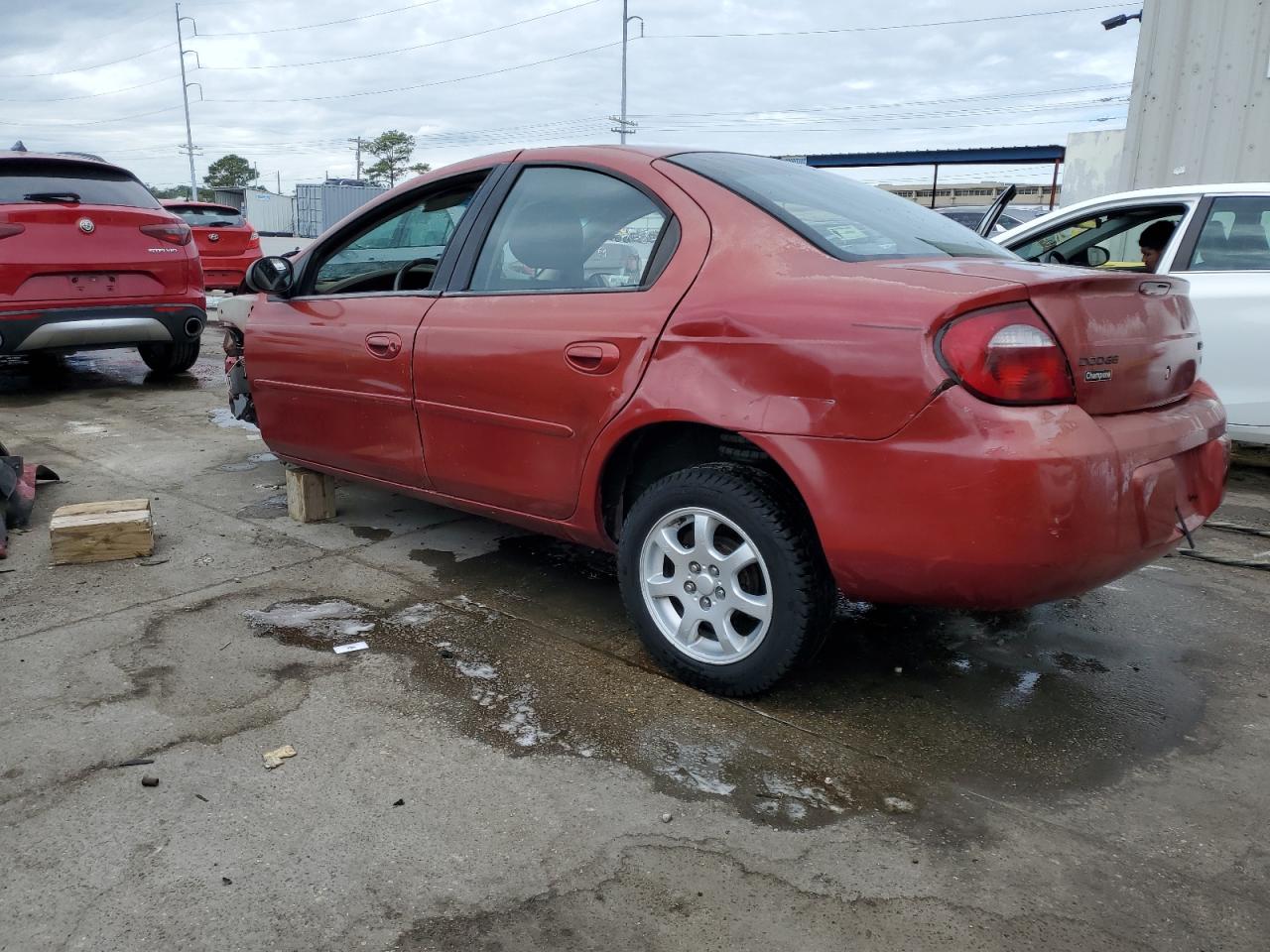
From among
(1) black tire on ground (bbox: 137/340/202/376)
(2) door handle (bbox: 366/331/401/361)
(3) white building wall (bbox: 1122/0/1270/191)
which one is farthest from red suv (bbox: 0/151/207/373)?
(3) white building wall (bbox: 1122/0/1270/191)

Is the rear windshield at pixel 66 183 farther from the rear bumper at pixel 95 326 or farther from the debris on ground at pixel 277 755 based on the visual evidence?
the debris on ground at pixel 277 755

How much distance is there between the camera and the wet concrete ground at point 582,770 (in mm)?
2039

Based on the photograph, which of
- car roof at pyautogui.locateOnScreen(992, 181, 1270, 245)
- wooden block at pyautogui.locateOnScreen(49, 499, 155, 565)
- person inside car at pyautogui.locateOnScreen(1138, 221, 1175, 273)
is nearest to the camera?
wooden block at pyautogui.locateOnScreen(49, 499, 155, 565)

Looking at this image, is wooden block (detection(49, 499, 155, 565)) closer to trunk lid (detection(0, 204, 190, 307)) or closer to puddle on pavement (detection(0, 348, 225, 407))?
trunk lid (detection(0, 204, 190, 307))

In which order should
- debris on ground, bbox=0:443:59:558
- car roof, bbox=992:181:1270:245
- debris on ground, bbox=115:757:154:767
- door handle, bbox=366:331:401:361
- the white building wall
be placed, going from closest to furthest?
debris on ground, bbox=115:757:154:767 → door handle, bbox=366:331:401:361 → debris on ground, bbox=0:443:59:558 → car roof, bbox=992:181:1270:245 → the white building wall

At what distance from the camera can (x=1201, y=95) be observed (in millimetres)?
8344

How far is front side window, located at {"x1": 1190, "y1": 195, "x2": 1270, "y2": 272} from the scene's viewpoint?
17.1 feet

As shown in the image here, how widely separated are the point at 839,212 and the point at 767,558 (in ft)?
3.78

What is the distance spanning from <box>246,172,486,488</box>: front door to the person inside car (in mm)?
3935

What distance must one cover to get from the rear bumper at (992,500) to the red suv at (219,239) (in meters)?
14.0

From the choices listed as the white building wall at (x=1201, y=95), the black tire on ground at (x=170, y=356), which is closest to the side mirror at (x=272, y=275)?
the black tire on ground at (x=170, y=356)

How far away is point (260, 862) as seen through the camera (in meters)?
2.18

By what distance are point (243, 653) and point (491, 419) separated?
1113 millimetres

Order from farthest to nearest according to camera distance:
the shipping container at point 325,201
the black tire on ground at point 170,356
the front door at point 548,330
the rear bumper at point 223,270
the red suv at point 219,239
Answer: the shipping container at point 325,201 < the rear bumper at point 223,270 < the red suv at point 219,239 < the black tire on ground at point 170,356 < the front door at point 548,330
